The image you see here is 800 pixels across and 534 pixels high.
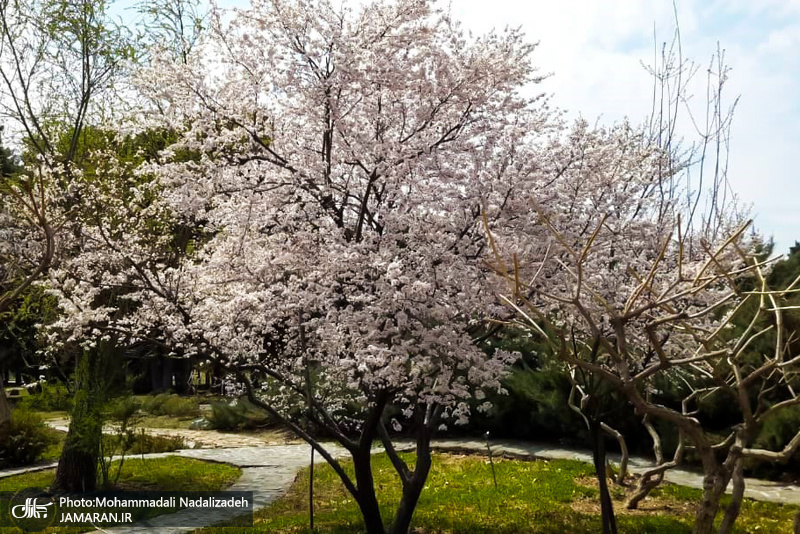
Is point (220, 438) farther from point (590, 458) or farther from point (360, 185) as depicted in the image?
point (360, 185)

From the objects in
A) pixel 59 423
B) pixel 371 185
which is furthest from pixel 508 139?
pixel 59 423

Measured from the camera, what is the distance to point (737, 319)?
10.5 m

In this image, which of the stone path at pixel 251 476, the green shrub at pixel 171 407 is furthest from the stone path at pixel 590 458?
the green shrub at pixel 171 407

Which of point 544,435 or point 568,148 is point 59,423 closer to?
point 544,435

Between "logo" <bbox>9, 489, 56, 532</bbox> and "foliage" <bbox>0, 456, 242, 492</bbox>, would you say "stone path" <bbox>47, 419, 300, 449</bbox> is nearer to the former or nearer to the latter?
"foliage" <bbox>0, 456, 242, 492</bbox>

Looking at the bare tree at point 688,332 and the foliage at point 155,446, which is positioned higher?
the bare tree at point 688,332

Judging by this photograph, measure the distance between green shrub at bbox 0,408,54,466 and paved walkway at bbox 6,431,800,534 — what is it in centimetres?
48

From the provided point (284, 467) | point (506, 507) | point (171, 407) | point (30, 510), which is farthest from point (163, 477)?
point (171, 407)

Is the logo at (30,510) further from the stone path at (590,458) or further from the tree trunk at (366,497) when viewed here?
the stone path at (590,458)

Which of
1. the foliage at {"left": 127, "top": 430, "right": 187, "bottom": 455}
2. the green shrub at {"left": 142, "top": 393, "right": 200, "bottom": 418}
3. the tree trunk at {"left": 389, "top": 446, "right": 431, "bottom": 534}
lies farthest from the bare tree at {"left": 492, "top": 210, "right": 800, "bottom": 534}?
the green shrub at {"left": 142, "top": 393, "right": 200, "bottom": 418}

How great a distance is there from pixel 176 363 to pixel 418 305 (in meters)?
25.3

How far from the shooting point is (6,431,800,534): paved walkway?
26.7ft

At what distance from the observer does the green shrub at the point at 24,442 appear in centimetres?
1212

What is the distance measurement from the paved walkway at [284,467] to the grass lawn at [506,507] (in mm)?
421
